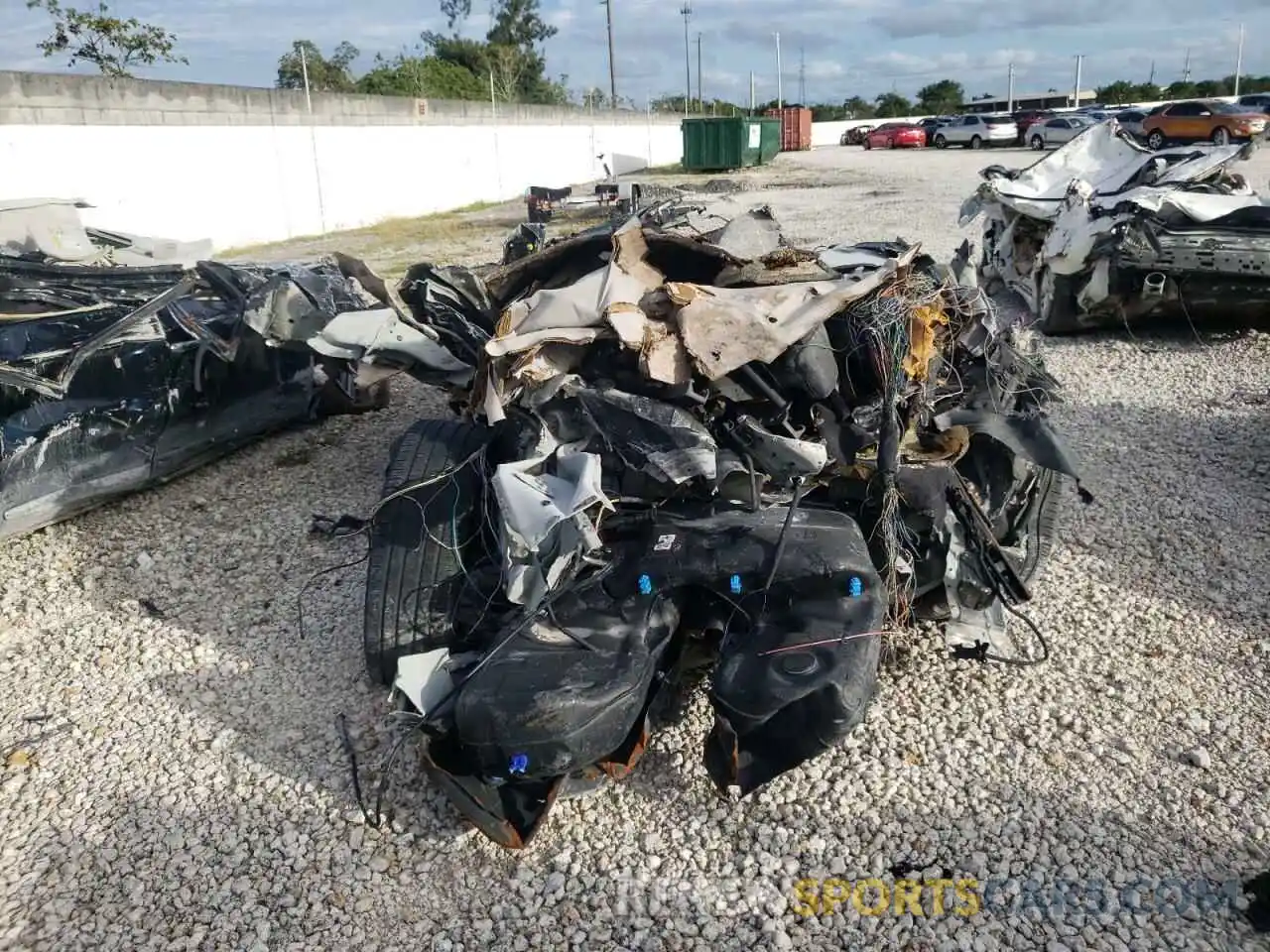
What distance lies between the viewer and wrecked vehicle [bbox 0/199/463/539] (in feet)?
14.9

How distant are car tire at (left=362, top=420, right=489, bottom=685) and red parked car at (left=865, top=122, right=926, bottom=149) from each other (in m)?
41.5

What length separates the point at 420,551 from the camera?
3.56 m

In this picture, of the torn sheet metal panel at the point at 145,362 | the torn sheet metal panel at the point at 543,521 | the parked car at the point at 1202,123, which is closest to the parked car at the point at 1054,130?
the parked car at the point at 1202,123

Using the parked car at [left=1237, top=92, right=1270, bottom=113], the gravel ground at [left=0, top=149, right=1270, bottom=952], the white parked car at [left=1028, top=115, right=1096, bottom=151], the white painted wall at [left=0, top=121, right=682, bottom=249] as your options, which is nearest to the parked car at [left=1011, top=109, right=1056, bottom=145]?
the white parked car at [left=1028, top=115, right=1096, bottom=151]

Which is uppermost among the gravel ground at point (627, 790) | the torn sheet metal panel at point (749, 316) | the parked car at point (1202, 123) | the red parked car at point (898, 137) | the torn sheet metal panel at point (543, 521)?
the red parked car at point (898, 137)

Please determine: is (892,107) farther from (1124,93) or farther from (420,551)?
(420,551)

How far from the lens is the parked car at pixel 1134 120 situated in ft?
91.8

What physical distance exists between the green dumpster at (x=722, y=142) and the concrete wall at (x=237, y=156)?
7230mm

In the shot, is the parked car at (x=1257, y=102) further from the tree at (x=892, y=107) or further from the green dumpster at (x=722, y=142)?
the tree at (x=892, y=107)

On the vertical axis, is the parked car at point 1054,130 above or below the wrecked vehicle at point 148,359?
above

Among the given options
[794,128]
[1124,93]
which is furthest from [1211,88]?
[794,128]

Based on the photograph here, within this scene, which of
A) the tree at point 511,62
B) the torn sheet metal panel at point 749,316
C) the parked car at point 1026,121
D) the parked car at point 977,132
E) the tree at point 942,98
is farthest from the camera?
the tree at point 942,98

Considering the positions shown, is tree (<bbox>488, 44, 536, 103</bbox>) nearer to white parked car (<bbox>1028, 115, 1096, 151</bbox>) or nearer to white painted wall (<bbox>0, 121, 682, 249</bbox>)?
white painted wall (<bbox>0, 121, 682, 249</bbox>)

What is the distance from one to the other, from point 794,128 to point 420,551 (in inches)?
1700
